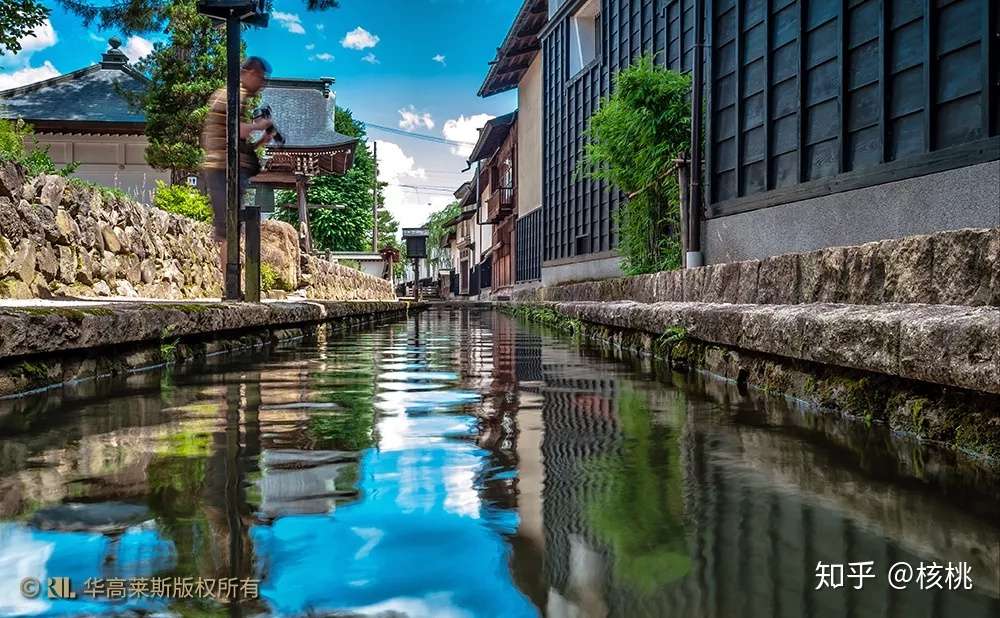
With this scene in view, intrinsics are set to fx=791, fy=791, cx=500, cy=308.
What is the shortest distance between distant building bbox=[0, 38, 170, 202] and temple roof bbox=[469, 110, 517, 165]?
11.3 m

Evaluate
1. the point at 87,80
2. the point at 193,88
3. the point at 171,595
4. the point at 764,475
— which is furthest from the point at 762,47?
the point at 87,80

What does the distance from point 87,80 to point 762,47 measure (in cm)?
2536

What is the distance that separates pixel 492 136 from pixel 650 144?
22.0 meters

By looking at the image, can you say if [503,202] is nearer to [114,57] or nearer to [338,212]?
[338,212]

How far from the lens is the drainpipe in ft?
26.0

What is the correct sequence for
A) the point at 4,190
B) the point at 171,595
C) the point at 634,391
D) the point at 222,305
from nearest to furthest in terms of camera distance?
the point at 171,595 → the point at 634,391 → the point at 222,305 → the point at 4,190

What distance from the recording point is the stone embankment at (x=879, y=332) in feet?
6.81

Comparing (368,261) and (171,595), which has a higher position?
(368,261)

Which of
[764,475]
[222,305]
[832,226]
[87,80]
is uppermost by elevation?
[87,80]

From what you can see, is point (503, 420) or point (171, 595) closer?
point (171, 595)

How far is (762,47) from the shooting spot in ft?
24.6

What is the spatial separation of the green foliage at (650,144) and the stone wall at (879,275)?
13.4 feet

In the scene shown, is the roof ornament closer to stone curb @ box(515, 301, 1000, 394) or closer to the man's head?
the man's head

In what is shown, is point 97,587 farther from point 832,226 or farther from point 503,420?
point 832,226
